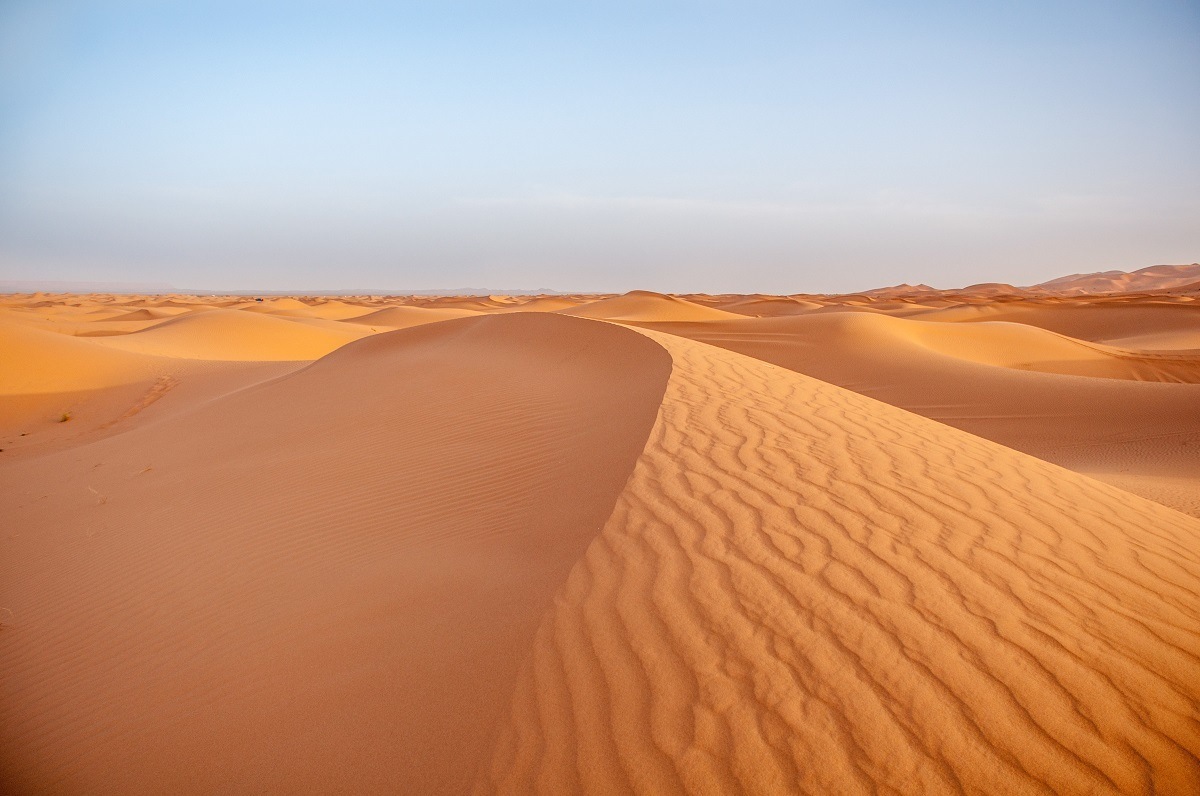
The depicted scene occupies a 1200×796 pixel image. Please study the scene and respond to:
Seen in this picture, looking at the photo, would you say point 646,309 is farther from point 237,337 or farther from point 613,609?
point 613,609

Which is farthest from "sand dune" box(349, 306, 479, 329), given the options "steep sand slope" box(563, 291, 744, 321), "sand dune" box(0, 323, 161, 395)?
"sand dune" box(0, 323, 161, 395)

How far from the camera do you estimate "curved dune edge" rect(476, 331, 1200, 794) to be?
2123 millimetres

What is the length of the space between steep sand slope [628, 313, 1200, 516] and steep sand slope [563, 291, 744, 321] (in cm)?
1658

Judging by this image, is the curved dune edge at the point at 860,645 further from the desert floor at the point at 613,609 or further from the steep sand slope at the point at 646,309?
the steep sand slope at the point at 646,309

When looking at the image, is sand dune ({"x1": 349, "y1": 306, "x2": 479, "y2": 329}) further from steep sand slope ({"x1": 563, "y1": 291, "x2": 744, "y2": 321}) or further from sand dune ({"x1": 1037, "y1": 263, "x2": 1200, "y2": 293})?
sand dune ({"x1": 1037, "y1": 263, "x2": 1200, "y2": 293})

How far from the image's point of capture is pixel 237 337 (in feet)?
84.0

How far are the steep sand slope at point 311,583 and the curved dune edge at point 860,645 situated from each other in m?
0.33

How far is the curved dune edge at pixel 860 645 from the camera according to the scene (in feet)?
6.97

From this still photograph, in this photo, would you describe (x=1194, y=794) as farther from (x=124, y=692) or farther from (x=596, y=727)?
(x=124, y=692)

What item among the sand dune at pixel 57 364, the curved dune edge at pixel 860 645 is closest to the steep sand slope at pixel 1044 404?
the curved dune edge at pixel 860 645

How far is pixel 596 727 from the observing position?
2314 millimetres

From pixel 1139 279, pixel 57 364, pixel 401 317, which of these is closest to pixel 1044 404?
pixel 57 364

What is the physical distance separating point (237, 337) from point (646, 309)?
74.0ft

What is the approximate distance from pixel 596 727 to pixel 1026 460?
14.8 feet
